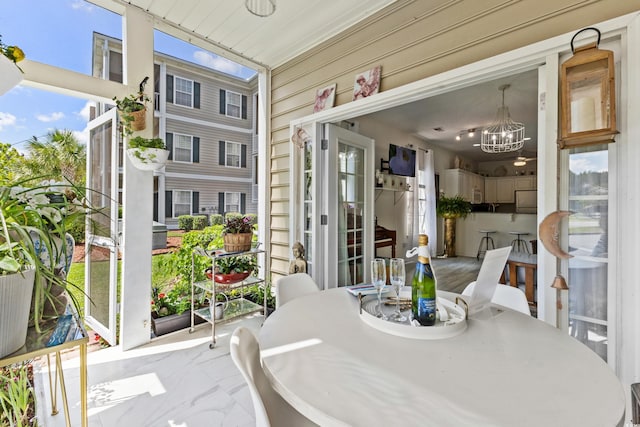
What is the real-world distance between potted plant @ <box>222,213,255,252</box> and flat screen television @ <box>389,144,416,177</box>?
3145 millimetres

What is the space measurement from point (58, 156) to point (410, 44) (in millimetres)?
4164

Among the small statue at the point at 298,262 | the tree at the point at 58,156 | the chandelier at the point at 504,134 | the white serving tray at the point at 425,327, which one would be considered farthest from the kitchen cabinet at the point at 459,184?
the tree at the point at 58,156

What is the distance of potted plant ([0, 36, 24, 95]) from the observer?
1.00m

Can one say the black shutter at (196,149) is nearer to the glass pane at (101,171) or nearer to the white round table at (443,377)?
the glass pane at (101,171)

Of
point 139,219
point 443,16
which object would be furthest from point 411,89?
point 139,219

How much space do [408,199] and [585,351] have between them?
5.03m

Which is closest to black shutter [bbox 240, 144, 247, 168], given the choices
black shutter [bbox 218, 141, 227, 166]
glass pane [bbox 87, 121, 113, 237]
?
black shutter [bbox 218, 141, 227, 166]

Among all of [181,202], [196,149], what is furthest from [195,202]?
[196,149]

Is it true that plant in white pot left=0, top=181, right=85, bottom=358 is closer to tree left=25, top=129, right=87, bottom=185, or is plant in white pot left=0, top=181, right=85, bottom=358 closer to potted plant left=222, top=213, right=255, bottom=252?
potted plant left=222, top=213, right=255, bottom=252

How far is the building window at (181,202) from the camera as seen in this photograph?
25.7 ft

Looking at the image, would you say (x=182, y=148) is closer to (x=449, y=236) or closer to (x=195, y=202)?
(x=195, y=202)

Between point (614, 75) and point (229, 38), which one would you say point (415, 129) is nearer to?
point (229, 38)

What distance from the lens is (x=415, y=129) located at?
552 cm

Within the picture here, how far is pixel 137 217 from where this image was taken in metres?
2.46
